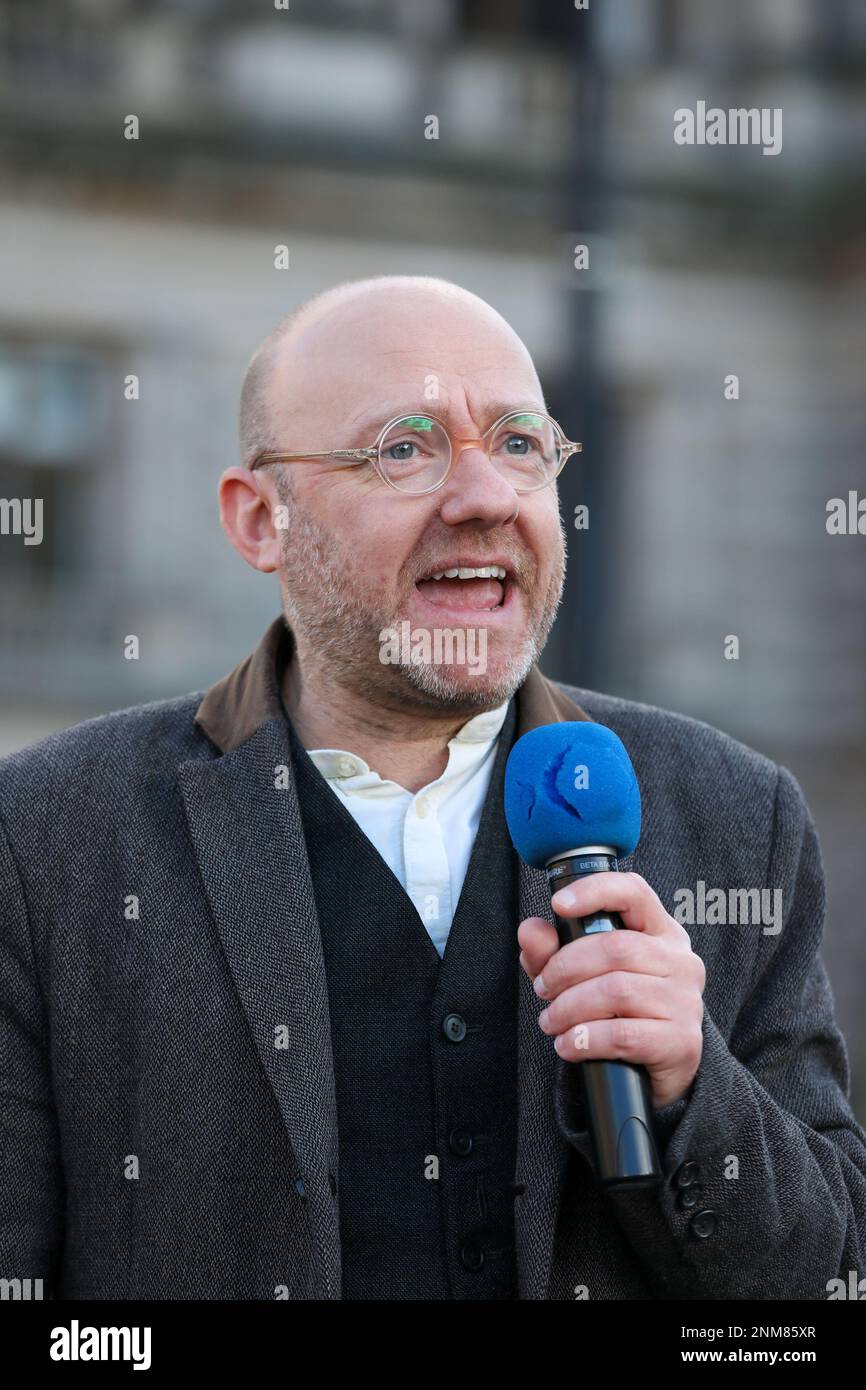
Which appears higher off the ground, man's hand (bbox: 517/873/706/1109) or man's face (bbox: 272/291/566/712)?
man's face (bbox: 272/291/566/712)

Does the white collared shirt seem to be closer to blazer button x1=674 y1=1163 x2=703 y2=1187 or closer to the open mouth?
the open mouth

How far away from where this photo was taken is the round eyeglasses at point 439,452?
2297 mm

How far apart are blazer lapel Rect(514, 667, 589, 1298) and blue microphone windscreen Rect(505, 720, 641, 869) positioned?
28 cm

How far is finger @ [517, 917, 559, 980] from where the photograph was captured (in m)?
1.71

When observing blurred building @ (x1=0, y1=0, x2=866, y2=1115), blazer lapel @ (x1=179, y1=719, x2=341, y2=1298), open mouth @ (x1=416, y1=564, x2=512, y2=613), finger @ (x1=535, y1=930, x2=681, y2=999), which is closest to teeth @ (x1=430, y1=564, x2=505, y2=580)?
open mouth @ (x1=416, y1=564, x2=512, y2=613)

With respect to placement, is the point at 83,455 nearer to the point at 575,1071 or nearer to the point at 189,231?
the point at 189,231

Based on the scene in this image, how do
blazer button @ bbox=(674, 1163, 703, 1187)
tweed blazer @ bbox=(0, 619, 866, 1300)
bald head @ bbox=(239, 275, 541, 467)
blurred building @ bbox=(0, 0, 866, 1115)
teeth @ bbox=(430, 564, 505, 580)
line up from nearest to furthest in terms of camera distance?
blazer button @ bbox=(674, 1163, 703, 1187) < tweed blazer @ bbox=(0, 619, 866, 1300) < teeth @ bbox=(430, 564, 505, 580) < bald head @ bbox=(239, 275, 541, 467) < blurred building @ bbox=(0, 0, 866, 1115)

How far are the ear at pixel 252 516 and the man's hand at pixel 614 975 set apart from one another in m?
1.06

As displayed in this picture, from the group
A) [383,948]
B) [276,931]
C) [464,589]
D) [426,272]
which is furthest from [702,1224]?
[426,272]

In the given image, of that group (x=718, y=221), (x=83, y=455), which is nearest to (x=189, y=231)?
(x=83, y=455)

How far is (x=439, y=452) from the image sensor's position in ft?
7.55

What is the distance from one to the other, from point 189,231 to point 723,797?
6.71 m

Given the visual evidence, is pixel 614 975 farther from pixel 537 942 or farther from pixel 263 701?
pixel 263 701
